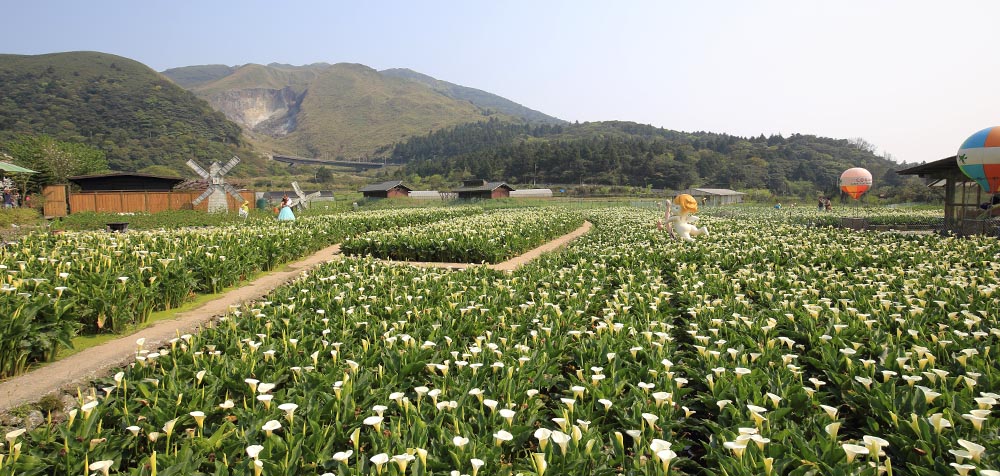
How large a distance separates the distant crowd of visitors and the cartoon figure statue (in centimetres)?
3626

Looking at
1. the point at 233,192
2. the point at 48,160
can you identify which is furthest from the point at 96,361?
the point at 48,160

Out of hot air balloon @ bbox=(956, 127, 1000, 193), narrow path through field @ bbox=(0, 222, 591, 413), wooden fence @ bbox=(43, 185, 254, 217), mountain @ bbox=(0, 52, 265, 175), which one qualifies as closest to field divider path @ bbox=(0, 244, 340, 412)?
narrow path through field @ bbox=(0, 222, 591, 413)

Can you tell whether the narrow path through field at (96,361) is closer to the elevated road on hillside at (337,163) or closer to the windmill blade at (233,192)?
the windmill blade at (233,192)

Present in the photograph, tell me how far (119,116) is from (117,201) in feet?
325

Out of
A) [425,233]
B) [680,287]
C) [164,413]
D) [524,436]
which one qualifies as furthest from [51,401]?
[425,233]

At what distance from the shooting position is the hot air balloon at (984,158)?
55.8 feet

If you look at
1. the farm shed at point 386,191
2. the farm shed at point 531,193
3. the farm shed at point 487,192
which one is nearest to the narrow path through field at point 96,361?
the farm shed at point 386,191

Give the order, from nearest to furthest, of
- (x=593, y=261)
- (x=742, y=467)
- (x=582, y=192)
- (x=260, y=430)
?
(x=742, y=467), (x=260, y=430), (x=593, y=261), (x=582, y=192)

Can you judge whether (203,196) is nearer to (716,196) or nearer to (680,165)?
(716,196)

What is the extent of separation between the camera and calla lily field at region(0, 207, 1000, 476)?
3.16 meters

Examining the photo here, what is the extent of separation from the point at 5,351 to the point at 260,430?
431 centimetres

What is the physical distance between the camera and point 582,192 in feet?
280

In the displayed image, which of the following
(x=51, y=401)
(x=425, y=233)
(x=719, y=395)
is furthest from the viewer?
(x=425, y=233)

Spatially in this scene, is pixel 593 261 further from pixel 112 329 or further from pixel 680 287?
pixel 112 329
